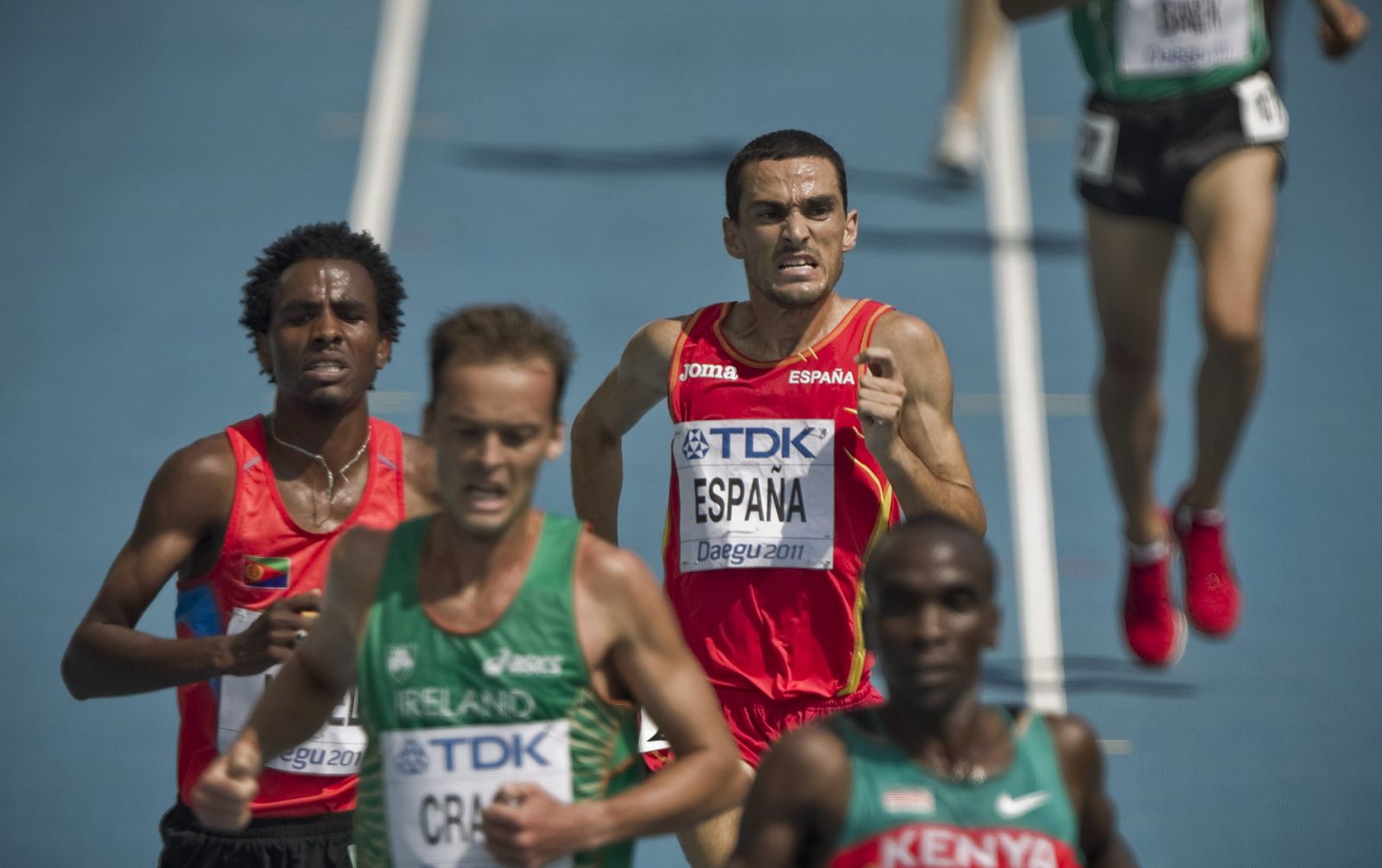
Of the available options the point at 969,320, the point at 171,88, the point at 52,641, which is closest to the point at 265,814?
the point at 52,641

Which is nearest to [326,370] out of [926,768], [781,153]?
[781,153]

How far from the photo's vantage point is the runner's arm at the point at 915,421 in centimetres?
467

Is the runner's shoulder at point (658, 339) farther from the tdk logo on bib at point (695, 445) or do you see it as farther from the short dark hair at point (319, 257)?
the short dark hair at point (319, 257)

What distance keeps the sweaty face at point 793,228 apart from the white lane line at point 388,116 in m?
6.01

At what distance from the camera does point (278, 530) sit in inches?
183

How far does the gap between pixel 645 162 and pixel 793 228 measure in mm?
7802

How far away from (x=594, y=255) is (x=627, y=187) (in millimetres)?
995

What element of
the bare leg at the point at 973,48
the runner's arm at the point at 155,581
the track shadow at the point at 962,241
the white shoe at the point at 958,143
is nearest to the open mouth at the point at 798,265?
the runner's arm at the point at 155,581

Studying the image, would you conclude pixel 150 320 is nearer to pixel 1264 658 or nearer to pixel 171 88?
pixel 171 88

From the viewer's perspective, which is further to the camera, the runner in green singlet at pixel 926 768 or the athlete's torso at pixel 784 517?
the athlete's torso at pixel 784 517

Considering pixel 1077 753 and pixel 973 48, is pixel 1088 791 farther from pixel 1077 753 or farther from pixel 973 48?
pixel 973 48

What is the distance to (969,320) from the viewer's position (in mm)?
10945

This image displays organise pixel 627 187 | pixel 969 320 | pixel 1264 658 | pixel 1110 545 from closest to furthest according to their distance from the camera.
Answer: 1. pixel 1264 658
2. pixel 1110 545
3. pixel 969 320
4. pixel 627 187

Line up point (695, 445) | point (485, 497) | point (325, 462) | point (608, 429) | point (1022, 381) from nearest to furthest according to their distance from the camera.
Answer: point (485, 497) < point (325, 462) < point (695, 445) < point (608, 429) < point (1022, 381)
